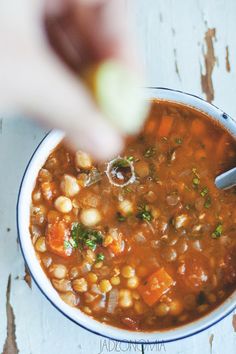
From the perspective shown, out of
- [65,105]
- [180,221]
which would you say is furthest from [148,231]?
[65,105]

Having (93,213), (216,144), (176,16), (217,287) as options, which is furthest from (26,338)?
(176,16)

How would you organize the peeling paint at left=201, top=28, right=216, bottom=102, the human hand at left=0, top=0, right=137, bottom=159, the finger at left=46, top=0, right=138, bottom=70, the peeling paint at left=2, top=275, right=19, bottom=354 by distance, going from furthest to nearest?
the peeling paint at left=201, top=28, right=216, bottom=102 < the peeling paint at left=2, top=275, right=19, bottom=354 < the finger at left=46, top=0, right=138, bottom=70 < the human hand at left=0, top=0, right=137, bottom=159

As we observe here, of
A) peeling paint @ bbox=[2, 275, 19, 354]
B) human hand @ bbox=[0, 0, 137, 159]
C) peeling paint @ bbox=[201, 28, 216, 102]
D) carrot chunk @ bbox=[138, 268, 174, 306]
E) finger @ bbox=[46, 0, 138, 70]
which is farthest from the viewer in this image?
peeling paint @ bbox=[201, 28, 216, 102]

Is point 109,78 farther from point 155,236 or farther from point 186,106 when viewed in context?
point 155,236

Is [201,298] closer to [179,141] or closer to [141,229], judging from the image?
[141,229]

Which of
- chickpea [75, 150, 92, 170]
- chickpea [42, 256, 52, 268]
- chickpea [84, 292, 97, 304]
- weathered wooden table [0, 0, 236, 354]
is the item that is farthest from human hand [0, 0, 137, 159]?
chickpea [84, 292, 97, 304]

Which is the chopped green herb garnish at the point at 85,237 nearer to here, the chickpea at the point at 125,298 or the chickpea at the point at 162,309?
the chickpea at the point at 125,298

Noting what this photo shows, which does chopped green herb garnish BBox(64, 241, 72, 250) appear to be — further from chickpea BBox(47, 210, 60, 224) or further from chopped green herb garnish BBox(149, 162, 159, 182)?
chopped green herb garnish BBox(149, 162, 159, 182)
